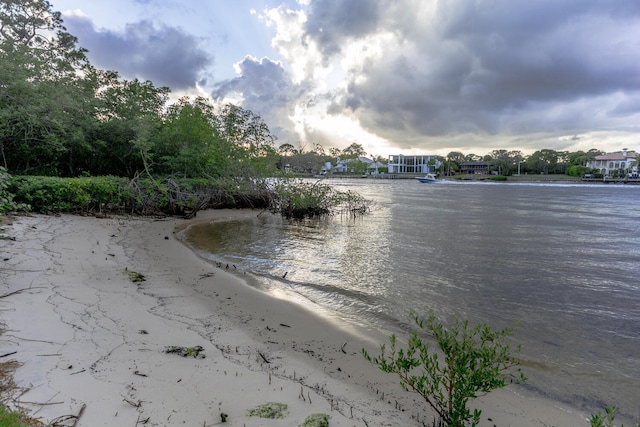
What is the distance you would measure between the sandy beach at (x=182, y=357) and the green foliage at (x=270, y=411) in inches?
2.1

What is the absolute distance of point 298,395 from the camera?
11.2 feet

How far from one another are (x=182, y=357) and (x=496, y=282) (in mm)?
8464

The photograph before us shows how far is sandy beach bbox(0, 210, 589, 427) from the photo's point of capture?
9.93 feet

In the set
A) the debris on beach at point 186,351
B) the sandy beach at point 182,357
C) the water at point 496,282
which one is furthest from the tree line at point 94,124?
the debris on beach at point 186,351

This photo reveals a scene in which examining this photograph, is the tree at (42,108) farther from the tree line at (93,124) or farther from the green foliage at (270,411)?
the green foliage at (270,411)

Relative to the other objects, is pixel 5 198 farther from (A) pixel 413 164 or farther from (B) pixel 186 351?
(A) pixel 413 164

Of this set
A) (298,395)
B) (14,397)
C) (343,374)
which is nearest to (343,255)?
(343,374)

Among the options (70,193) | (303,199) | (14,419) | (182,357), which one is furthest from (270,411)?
(303,199)

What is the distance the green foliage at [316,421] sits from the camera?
2.94 metres

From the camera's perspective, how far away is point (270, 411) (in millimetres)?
3084

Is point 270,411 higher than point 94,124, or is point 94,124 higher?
point 94,124

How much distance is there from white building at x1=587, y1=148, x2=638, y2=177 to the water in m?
119

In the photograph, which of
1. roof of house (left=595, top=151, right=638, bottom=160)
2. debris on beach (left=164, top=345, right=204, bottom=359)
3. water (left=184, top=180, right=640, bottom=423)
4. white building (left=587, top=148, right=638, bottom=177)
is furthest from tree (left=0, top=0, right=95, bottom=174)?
roof of house (left=595, top=151, right=638, bottom=160)

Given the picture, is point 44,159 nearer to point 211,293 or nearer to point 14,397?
point 211,293
